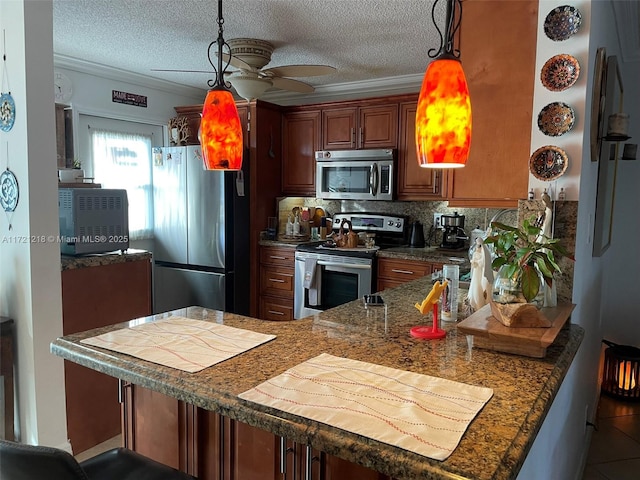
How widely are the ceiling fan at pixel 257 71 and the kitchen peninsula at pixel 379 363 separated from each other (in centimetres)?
174

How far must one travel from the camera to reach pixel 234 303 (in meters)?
4.38

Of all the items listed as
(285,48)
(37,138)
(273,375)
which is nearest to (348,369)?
(273,375)

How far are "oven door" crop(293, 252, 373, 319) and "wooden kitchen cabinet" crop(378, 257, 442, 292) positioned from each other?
0.10 meters

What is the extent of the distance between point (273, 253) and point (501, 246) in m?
3.16

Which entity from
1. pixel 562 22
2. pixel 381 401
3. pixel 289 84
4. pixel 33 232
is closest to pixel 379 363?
pixel 381 401

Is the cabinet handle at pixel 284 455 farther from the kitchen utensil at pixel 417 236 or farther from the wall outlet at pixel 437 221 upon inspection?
the wall outlet at pixel 437 221

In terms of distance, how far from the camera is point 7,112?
2322 millimetres

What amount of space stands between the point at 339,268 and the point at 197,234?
1.36 m

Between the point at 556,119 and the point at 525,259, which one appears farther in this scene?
the point at 556,119

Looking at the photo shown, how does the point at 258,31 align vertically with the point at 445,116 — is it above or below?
above

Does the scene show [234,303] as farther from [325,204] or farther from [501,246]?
[501,246]

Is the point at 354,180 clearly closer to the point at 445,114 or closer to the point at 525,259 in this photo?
the point at 525,259

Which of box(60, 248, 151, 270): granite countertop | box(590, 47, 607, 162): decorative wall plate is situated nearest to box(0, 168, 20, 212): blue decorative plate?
box(60, 248, 151, 270): granite countertop

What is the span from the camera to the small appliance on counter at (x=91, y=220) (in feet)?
8.41
